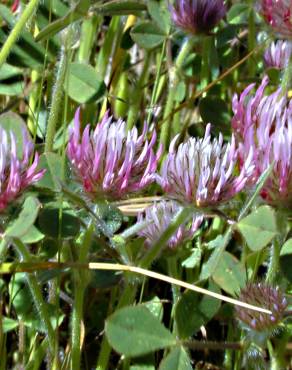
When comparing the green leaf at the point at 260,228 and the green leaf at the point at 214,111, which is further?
the green leaf at the point at 214,111

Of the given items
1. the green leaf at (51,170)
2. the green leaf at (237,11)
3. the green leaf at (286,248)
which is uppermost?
the green leaf at (237,11)

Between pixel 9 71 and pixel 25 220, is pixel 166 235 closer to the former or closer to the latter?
pixel 25 220

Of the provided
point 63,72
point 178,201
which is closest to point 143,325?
point 178,201

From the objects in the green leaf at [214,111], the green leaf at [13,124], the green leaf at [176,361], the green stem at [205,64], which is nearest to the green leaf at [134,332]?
the green leaf at [176,361]

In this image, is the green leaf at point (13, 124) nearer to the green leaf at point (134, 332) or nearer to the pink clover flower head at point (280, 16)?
the green leaf at point (134, 332)

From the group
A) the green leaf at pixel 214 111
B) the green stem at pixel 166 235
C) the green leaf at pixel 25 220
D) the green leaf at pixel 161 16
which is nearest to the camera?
the green leaf at pixel 25 220

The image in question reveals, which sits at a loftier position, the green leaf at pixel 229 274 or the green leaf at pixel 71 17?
the green leaf at pixel 71 17

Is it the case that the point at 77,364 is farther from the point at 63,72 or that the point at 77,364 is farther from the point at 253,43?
the point at 253,43
